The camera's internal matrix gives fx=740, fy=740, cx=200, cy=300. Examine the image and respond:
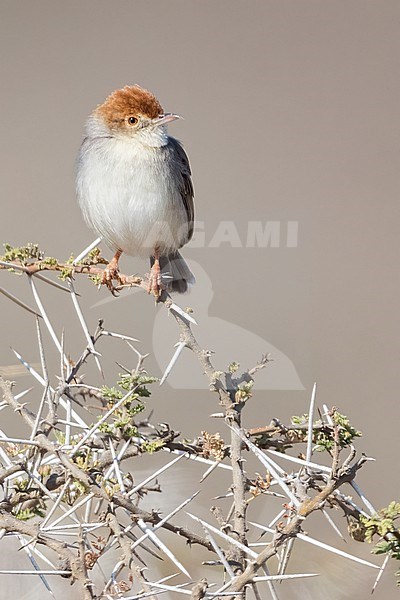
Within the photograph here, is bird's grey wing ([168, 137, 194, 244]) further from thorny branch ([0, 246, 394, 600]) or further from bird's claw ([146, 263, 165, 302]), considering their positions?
thorny branch ([0, 246, 394, 600])

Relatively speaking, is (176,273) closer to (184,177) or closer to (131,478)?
(184,177)

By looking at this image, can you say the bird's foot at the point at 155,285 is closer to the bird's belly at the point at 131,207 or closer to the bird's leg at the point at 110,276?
the bird's leg at the point at 110,276

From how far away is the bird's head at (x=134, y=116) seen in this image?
4.84 feet

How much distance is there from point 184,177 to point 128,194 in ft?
0.62

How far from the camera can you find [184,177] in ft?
5.57

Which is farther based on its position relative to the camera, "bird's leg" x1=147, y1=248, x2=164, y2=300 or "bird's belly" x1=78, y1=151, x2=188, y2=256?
"bird's belly" x1=78, y1=151, x2=188, y2=256

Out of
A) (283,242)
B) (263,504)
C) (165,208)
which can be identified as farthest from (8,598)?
(283,242)

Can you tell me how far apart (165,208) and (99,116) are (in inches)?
9.4

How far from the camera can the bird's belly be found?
156 centimetres

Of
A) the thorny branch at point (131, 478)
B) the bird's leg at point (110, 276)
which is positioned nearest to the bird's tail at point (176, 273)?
the bird's leg at point (110, 276)

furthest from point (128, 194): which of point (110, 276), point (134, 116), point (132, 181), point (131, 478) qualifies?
point (131, 478)

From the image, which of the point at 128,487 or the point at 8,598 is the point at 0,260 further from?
the point at 8,598

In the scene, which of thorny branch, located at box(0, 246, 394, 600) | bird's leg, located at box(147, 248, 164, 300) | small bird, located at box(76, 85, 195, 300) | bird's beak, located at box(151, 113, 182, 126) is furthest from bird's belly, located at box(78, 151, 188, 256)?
thorny branch, located at box(0, 246, 394, 600)

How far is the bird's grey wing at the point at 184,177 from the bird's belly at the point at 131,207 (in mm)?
53
